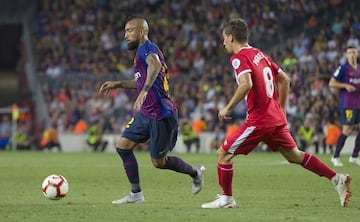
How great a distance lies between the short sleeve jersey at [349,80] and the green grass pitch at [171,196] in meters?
1.24

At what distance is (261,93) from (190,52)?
23.0m

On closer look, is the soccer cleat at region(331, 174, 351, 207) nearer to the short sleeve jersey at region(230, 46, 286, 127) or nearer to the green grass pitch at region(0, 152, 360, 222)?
the green grass pitch at region(0, 152, 360, 222)

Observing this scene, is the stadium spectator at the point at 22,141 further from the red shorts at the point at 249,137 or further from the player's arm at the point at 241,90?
the player's arm at the point at 241,90

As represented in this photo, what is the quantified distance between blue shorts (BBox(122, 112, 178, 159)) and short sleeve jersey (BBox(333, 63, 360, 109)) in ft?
24.0

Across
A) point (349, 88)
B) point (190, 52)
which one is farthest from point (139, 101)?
point (190, 52)

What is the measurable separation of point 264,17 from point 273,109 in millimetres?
23035

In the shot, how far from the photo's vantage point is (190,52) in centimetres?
3297

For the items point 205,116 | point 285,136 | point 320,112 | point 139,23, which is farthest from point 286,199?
point 205,116

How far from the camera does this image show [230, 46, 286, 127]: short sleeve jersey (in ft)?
32.6

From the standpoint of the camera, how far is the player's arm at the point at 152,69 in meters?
10.3

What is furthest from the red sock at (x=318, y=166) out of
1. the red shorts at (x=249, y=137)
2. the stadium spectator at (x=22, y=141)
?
the stadium spectator at (x=22, y=141)

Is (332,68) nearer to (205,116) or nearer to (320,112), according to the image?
(320,112)

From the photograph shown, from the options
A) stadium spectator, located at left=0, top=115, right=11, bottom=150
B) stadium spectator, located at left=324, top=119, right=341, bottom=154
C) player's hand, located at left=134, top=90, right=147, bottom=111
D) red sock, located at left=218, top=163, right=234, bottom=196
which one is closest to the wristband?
player's hand, located at left=134, top=90, right=147, bottom=111

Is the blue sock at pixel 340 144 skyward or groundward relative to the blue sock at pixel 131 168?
groundward
